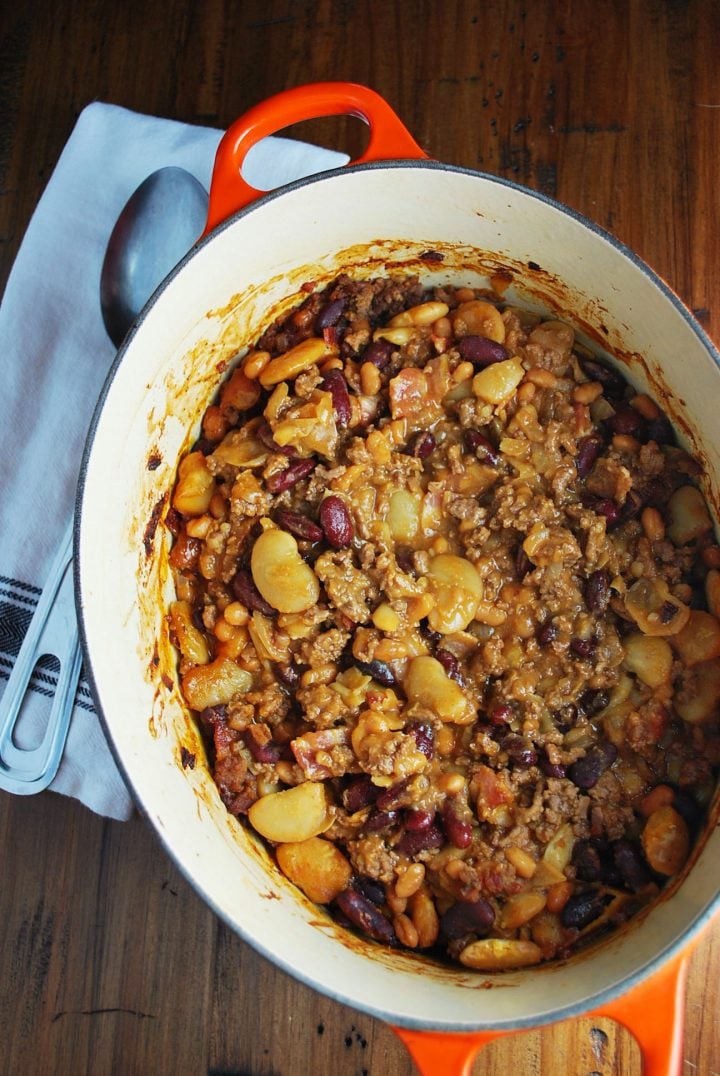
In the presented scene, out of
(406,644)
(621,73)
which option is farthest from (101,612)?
(621,73)

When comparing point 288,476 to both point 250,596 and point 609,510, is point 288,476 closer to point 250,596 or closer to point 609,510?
point 250,596

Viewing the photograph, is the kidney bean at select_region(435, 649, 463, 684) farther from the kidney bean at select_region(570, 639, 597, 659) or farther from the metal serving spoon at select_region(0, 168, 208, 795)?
the metal serving spoon at select_region(0, 168, 208, 795)

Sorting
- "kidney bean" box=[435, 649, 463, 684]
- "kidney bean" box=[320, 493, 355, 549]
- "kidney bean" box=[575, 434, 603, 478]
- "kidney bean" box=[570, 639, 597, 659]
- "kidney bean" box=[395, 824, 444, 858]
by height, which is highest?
"kidney bean" box=[575, 434, 603, 478]

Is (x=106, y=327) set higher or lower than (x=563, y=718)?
higher

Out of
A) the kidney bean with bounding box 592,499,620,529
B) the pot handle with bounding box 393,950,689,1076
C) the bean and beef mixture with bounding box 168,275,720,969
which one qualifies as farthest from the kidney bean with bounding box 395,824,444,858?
the kidney bean with bounding box 592,499,620,529

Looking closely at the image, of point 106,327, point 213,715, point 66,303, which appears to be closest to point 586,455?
point 213,715

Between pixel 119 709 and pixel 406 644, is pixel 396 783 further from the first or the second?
pixel 119 709

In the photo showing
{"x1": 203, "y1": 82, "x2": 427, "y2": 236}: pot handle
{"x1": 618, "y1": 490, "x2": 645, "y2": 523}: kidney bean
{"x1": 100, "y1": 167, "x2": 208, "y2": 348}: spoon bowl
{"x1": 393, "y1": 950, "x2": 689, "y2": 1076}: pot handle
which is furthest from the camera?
{"x1": 100, "y1": 167, "x2": 208, "y2": 348}: spoon bowl

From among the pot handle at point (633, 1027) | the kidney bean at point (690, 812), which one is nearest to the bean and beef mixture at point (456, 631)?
the kidney bean at point (690, 812)
